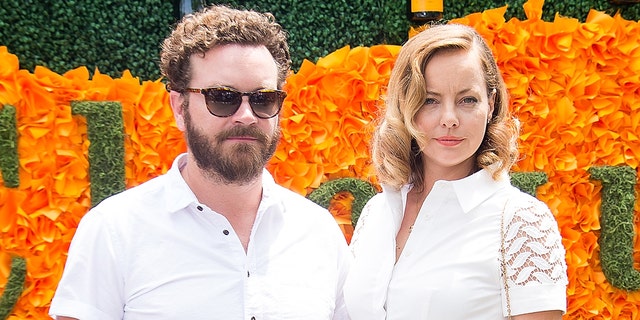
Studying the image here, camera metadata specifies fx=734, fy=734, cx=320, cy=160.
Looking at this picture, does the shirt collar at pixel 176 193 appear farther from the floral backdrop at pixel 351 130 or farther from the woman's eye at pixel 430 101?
the floral backdrop at pixel 351 130

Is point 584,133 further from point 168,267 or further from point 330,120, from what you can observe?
point 168,267

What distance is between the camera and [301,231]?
7.59 feet

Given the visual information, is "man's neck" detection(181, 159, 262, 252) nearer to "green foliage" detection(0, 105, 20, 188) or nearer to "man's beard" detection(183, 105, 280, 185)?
"man's beard" detection(183, 105, 280, 185)

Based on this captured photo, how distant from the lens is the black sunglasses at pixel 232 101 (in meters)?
2.15

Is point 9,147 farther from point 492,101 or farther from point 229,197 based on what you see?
point 492,101

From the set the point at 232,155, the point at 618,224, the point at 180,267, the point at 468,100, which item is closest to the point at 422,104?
the point at 468,100

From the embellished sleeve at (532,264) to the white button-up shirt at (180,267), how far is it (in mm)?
577

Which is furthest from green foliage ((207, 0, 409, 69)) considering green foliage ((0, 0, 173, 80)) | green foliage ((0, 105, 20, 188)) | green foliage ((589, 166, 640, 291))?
green foliage ((589, 166, 640, 291))

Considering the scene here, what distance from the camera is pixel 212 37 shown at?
220cm

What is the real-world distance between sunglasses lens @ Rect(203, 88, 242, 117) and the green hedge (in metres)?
1.64

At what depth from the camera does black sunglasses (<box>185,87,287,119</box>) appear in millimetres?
2146

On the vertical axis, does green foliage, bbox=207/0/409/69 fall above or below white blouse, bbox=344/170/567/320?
above

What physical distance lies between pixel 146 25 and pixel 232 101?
1725 millimetres

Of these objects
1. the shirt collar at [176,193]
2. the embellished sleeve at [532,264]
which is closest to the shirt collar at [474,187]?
the embellished sleeve at [532,264]
